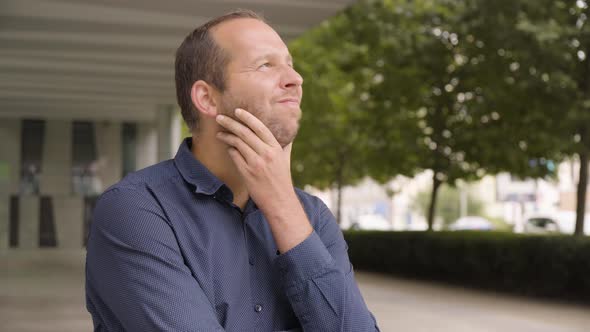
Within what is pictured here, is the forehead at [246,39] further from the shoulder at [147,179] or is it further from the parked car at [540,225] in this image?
the parked car at [540,225]

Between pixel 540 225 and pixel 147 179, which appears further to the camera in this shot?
pixel 540 225

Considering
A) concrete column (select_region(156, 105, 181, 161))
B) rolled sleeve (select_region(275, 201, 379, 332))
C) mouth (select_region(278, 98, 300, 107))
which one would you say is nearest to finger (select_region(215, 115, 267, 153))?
mouth (select_region(278, 98, 300, 107))

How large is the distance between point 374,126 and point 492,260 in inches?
210

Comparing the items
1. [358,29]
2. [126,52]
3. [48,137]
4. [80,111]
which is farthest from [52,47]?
[48,137]

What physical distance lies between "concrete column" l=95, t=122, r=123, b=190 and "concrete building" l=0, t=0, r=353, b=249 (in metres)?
0.03

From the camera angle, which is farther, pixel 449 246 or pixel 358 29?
pixel 358 29

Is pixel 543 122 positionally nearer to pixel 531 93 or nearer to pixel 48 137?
pixel 531 93

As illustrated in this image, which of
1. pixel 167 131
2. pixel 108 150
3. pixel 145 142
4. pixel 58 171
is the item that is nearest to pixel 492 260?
pixel 167 131

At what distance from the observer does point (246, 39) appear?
2.07 metres

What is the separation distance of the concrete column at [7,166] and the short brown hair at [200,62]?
28303 mm

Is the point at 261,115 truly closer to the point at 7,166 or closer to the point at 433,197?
the point at 433,197

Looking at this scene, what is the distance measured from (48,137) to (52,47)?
42.8ft

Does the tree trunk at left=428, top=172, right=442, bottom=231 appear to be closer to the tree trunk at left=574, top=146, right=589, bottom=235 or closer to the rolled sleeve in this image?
the tree trunk at left=574, top=146, right=589, bottom=235

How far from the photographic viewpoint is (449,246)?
1770 centimetres
